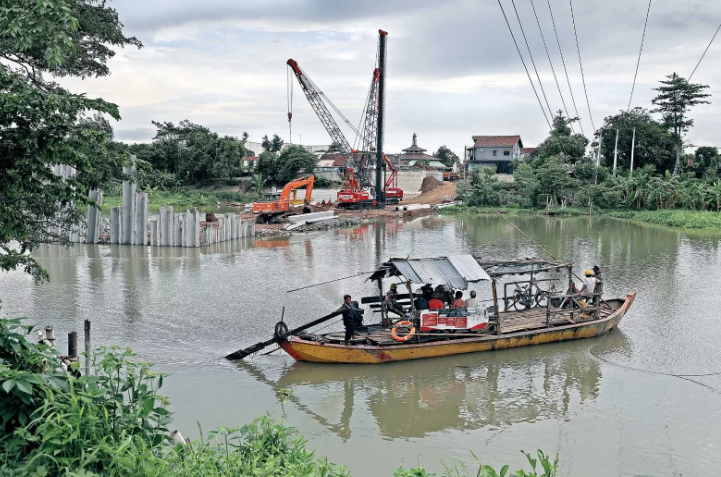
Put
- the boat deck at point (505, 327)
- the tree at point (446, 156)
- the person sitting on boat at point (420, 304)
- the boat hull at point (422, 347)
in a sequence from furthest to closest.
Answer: the tree at point (446, 156) < the person sitting on boat at point (420, 304) < the boat deck at point (505, 327) < the boat hull at point (422, 347)

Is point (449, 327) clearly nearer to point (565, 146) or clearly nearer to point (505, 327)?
point (505, 327)

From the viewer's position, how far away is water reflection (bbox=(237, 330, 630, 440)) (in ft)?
35.8

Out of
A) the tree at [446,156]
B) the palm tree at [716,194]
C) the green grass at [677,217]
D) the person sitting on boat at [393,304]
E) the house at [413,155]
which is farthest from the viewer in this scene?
the tree at [446,156]

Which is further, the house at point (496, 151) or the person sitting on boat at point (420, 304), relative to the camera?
the house at point (496, 151)

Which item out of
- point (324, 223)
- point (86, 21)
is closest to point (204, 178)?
point (324, 223)

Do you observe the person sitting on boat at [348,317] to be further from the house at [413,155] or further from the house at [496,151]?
the house at [413,155]

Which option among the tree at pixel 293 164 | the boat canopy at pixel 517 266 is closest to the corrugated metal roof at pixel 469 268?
the boat canopy at pixel 517 266

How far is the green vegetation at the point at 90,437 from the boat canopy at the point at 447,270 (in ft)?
26.1

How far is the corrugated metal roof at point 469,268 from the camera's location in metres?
13.8

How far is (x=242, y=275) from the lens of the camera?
76.2 feet

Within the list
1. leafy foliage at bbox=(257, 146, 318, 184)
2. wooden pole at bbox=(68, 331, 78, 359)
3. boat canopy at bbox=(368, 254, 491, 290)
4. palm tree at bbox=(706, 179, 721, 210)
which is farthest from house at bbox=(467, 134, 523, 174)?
wooden pole at bbox=(68, 331, 78, 359)

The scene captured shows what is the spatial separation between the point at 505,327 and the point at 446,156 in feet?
290

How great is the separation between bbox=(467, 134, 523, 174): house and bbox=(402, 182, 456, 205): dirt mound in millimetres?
9796

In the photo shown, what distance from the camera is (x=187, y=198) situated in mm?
59469
